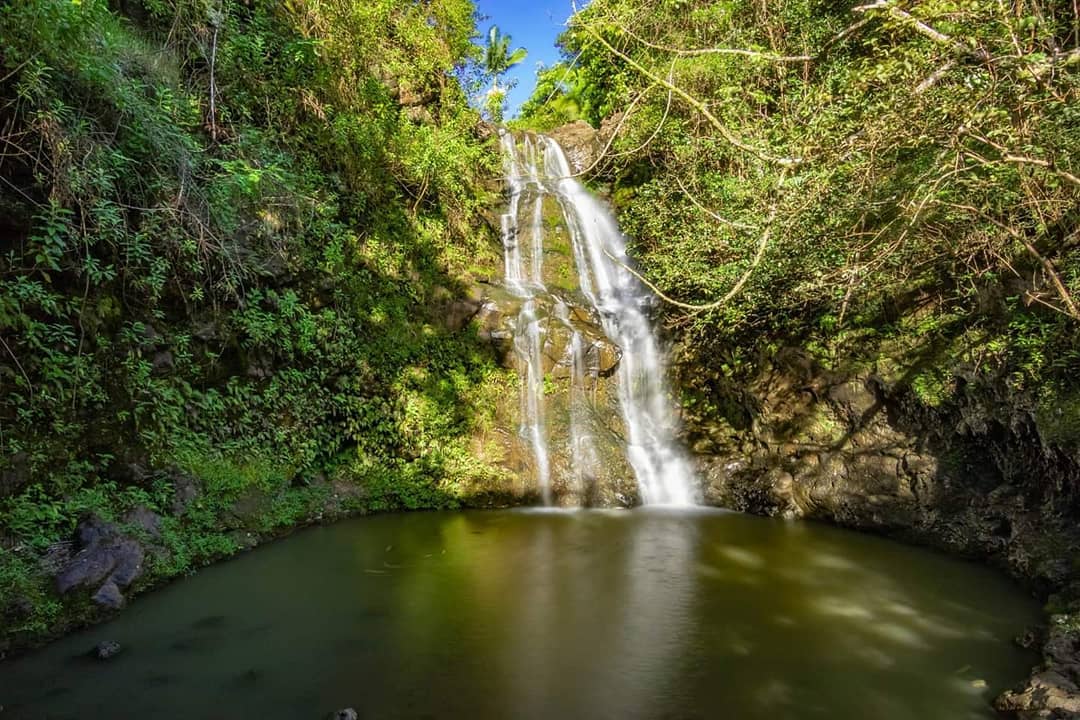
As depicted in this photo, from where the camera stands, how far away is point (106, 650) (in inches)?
181

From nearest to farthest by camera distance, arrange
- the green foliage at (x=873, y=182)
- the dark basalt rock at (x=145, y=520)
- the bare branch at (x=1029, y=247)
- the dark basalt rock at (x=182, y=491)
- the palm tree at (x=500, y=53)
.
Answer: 1. the green foliage at (x=873, y=182)
2. the bare branch at (x=1029, y=247)
3. the dark basalt rock at (x=145, y=520)
4. the dark basalt rock at (x=182, y=491)
5. the palm tree at (x=500, y=53)

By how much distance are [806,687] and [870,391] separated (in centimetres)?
455

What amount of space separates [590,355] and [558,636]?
5.25m

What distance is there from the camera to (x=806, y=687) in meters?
4.25

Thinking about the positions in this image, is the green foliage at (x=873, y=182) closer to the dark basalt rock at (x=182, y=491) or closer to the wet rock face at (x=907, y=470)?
the wet rock face at (x=907, y=470)

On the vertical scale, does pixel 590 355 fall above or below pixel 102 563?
above

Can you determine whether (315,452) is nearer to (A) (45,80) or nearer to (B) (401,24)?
(A) (45,80)

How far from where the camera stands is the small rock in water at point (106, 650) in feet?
15.0

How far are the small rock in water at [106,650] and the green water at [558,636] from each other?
0.29 ft

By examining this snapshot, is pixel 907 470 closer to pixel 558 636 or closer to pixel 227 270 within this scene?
pixel 558 636

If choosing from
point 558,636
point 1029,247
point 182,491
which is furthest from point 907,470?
point 182,491

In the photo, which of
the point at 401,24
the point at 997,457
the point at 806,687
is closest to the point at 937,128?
the point at 806,687

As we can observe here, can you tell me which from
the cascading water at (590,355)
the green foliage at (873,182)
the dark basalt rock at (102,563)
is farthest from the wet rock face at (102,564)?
the green foliage at (873,182)

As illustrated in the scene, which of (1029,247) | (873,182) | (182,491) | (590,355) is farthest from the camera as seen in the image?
(590,355)
